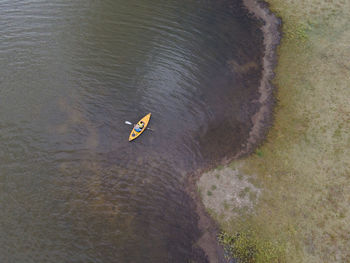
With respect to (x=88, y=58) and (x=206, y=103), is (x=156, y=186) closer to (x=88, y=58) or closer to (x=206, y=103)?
(x=206, y=103)

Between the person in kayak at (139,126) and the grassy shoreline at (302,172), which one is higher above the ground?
the grassy shoreline at (302,172)

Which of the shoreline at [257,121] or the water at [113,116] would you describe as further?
the water at [113,116]

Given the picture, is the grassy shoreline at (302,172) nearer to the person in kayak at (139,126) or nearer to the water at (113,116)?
the water at (113,116)

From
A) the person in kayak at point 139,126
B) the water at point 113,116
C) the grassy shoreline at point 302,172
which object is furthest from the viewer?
the person in kayak at point 139,126

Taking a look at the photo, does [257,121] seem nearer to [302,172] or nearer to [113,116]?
[302,172]

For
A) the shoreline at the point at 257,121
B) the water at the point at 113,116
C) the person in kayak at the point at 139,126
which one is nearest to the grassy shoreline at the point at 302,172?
the shoreline at the point at 257,121

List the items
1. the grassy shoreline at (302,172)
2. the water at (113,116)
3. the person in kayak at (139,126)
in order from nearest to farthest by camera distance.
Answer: the grassy shoreline at (302,172), the water at (113,116), the person in kayak at (139,126)

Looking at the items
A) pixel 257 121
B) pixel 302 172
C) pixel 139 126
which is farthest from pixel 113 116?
pixel 302 172
